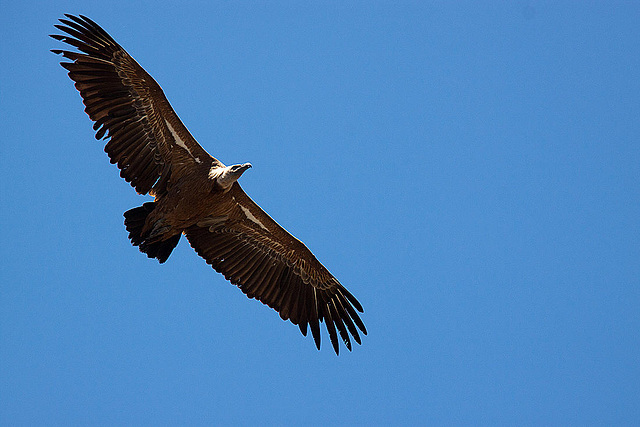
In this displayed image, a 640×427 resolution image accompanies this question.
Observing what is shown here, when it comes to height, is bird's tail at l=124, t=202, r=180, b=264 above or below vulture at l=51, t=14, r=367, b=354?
below

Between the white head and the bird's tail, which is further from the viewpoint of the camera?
the bird's tail


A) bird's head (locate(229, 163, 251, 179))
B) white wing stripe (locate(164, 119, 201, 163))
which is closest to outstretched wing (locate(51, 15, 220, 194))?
white wing stripe (locate(164, 119, 201, 163))

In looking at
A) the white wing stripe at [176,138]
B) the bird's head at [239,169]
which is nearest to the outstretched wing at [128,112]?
the white wing stripe at [176,138]

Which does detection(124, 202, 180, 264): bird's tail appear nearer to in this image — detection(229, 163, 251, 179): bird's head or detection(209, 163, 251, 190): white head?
detection(209, 163, 251, 190): white head

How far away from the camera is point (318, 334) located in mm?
12906

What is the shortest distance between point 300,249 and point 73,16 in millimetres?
4599

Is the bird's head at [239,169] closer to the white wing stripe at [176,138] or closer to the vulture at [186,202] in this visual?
the vulture at [186,202]

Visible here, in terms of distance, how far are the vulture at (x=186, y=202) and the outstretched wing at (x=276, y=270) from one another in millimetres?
15

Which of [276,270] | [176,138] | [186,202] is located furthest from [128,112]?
[276,270]

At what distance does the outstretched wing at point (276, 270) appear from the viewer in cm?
1297

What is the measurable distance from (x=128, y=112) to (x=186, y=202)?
1.49 metres

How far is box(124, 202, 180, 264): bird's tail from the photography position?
12203 millimetres

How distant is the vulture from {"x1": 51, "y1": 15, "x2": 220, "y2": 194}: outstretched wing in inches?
0.5

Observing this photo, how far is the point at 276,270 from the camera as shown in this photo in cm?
1314
